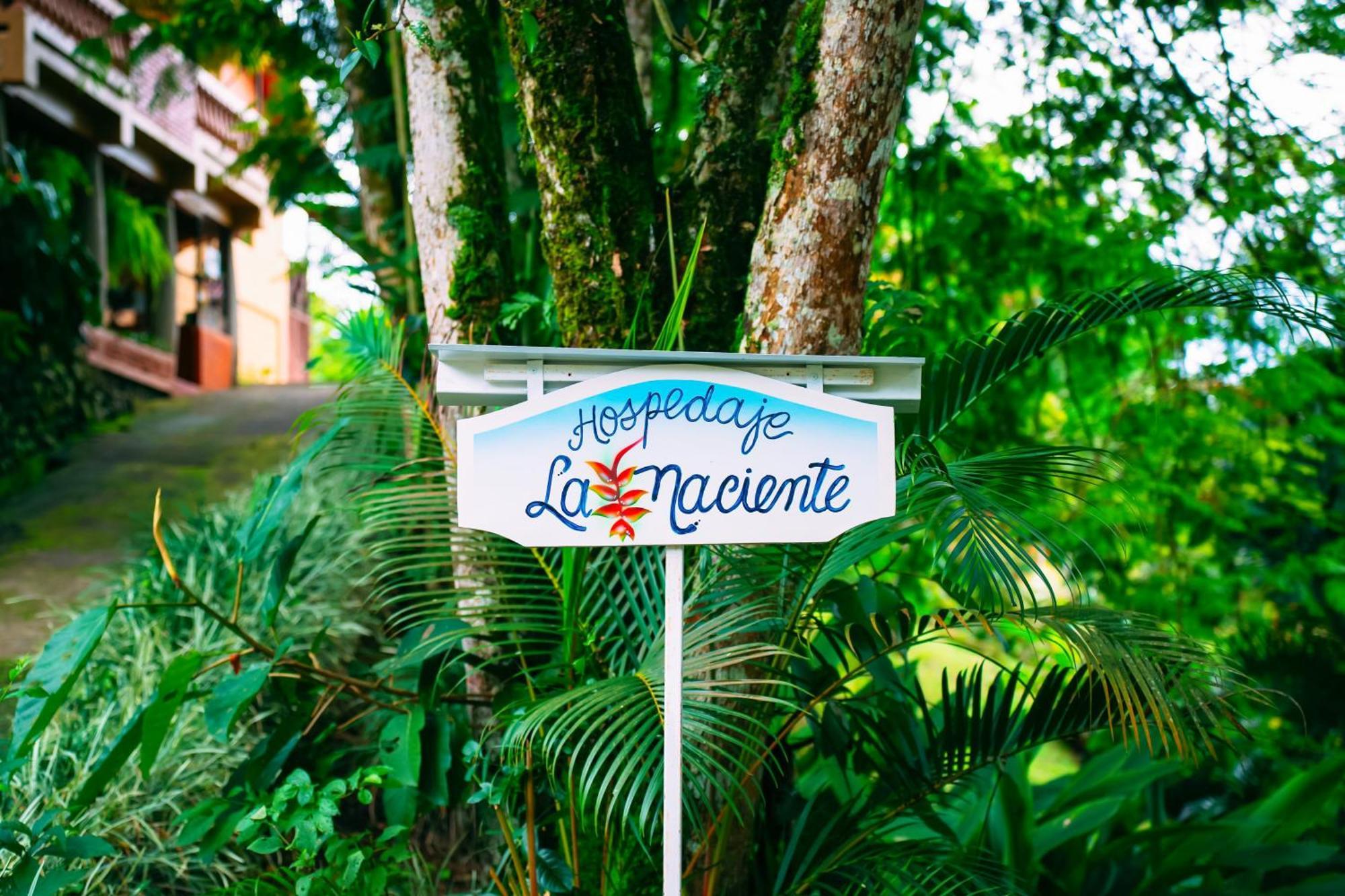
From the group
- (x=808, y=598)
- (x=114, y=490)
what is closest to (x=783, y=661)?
(x=808, y=598)

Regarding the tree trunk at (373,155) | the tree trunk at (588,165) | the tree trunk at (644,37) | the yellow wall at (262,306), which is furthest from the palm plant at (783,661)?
the yellow wall at (262,306)

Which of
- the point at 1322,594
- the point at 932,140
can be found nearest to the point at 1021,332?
the point at 932,140

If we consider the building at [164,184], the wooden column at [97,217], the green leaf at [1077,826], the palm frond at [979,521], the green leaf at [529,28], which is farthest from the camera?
the wooden column at [97,217]

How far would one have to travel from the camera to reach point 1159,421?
159 inches

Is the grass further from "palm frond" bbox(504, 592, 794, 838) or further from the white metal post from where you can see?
the white metal post

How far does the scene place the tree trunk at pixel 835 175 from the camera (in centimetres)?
211

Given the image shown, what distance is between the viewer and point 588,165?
7.91 feet

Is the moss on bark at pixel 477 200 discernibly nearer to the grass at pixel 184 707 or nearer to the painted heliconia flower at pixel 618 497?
the grass at pixel 184 707

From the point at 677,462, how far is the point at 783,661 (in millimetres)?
622

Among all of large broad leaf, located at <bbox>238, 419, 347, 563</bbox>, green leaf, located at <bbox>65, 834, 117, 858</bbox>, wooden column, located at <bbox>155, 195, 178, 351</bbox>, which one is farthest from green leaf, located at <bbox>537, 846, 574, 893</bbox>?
wooden column, located at <bbox>155, 195, 178, 351</bbox>

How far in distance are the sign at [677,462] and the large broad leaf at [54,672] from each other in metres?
0.94

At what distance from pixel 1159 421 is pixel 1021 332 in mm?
2286

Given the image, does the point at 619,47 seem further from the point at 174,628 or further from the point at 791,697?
the point at 174,628

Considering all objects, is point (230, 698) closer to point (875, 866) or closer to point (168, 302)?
point (875, 866)
